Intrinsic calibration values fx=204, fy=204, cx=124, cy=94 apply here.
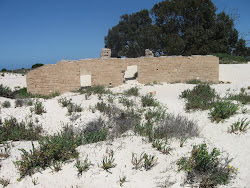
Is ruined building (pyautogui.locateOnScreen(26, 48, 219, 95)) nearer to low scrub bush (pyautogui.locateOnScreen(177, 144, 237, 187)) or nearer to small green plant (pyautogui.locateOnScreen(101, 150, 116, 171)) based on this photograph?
small green plant (pyautogui.locateOnScreen(101, 150, 116, 171))

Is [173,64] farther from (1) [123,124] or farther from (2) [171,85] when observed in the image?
(1) [123,124]

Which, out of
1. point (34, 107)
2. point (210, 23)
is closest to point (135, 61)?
point (34, 107)

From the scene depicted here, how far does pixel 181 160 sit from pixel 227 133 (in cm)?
208

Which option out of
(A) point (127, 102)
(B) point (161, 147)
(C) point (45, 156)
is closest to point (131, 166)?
(B) point (161, 147)

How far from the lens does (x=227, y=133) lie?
490cm

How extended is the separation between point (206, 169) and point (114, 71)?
9666 millimetres

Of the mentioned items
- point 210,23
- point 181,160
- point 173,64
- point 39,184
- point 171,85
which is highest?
point 210,23

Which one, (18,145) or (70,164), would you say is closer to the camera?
(70,164)

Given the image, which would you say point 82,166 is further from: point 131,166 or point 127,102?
point 127,102

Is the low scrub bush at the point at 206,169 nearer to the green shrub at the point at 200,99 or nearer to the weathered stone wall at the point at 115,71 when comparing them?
the green shrub at the point at 200,99

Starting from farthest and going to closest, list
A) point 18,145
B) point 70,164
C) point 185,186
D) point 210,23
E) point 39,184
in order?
point 210,23, point 18,145, point 70,164, point 39,184, point 185,186

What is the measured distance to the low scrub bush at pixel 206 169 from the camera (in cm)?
307

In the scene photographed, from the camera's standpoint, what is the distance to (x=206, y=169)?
3.27m

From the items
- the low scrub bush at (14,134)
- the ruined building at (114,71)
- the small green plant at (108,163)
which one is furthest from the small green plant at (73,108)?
the ruined building at (114,71)
